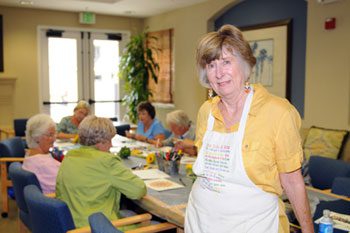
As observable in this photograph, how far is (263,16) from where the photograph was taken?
5660 millimetres

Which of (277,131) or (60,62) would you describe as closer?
(277,131)

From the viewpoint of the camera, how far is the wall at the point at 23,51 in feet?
23.3

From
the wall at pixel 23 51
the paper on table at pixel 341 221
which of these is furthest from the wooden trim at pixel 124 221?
the wall at pixel 23 51

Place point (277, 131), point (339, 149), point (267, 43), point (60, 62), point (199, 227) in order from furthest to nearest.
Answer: point (60, 62), point (267, 43), point (339, 149), point (199, 227), point (277, 131)

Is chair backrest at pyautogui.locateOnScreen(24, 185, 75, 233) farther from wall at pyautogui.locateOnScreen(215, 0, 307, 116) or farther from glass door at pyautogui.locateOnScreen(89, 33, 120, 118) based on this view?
glass door at pyautogui.locateOnScreen(89, 33, 120, 118)

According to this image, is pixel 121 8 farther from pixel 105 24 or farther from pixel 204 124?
pixel 204 124

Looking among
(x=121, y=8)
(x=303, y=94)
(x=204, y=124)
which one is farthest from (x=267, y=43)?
(x=204, y=124)

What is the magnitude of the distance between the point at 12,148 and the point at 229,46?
11.4 feet

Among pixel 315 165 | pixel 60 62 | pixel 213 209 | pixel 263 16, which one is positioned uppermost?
pixel 263 16

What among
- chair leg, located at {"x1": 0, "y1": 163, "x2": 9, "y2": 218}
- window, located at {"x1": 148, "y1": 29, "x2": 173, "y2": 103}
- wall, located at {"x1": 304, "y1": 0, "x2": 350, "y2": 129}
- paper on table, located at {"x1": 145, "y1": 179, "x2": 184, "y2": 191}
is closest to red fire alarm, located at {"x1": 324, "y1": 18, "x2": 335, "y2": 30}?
wall, located at {"x1": 304, "y1": 0, "x2": 350, "y2": 129}

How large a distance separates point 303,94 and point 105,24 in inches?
177

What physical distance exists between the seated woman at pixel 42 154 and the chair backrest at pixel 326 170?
2.23m

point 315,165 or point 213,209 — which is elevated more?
point 213,209

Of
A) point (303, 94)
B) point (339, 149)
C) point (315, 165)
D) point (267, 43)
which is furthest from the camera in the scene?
point (267, 43)
